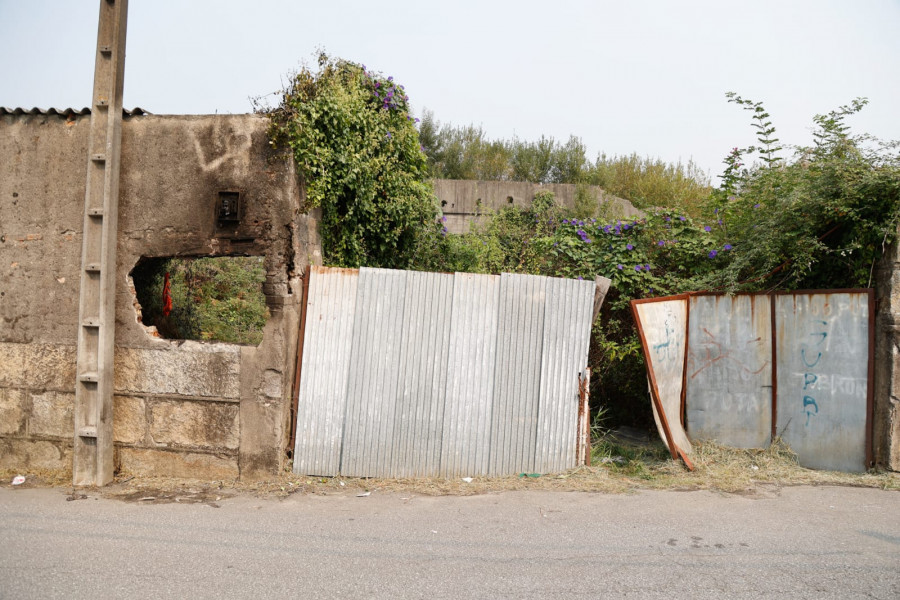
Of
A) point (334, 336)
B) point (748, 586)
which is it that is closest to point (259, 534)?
point (334, 336)

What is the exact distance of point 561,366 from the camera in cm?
594

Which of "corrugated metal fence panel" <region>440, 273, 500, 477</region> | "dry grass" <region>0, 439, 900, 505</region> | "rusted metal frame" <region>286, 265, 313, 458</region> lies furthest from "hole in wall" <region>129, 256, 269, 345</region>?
"corrugated metal fence panel" <region>440, 273, 500, 477</region>

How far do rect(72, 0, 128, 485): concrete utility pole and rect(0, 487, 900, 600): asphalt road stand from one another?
499mm

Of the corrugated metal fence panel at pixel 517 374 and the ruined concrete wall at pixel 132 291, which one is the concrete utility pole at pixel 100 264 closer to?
the ruined concrete wall at pixel 132 291

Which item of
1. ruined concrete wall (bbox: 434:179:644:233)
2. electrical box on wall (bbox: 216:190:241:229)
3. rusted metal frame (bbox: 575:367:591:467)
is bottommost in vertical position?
rusted metal frame (bbox: 575:367:591:467)

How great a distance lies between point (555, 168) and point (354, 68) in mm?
15286

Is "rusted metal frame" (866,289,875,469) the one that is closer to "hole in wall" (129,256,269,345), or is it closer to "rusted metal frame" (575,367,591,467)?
"rusted metal frame" (575,367,591,467)

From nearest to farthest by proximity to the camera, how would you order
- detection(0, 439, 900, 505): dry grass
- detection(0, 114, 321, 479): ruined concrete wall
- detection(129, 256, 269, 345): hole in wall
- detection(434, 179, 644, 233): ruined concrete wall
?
detection(0, 439, 900, 505): dry grass → detection(0, 114, 321, 479): ruined concrete wall → detection(129, 256, 269, 345): hole in wall → detection(434, 179, 644, 233): ruined concrete wall

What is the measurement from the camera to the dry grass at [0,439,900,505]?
5527 mm

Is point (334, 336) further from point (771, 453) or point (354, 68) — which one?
point (771, 453)

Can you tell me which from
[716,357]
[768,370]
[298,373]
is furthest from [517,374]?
[768,370]

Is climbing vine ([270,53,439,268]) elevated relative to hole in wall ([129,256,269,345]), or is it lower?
elevated

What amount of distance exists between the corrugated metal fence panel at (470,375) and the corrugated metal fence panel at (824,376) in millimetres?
2969

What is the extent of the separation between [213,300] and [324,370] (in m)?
5.45
